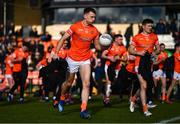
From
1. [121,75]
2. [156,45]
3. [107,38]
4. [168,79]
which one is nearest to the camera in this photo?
[156,45]

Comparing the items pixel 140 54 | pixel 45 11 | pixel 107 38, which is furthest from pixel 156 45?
pixel 45 11

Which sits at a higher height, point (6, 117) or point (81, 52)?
point (81, 52)

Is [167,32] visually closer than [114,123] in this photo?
No

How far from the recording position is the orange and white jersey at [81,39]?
13.2m

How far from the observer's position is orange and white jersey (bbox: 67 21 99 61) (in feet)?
43.3

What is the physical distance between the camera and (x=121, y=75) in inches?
705

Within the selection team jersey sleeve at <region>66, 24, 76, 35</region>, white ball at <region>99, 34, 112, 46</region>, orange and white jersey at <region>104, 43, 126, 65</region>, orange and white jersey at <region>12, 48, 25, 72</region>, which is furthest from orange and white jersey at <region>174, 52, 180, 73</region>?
team jersey sleeve at <region>66, 24, 76, 35</region>

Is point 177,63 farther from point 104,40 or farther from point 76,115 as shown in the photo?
point 76,115

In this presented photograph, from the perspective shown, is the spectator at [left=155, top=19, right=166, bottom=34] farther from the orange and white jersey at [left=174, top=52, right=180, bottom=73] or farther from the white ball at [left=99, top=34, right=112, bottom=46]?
the white ball at [left=99, top=34, right=112, bottom=46]

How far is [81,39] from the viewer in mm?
13273

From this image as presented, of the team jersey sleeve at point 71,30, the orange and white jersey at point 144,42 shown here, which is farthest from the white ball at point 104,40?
the team jersey sleeve at point 71,30

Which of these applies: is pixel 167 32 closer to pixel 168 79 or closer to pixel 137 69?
pixel 168 79

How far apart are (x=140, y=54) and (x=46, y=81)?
19.2 ft

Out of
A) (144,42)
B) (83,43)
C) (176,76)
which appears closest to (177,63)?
(176,76)
